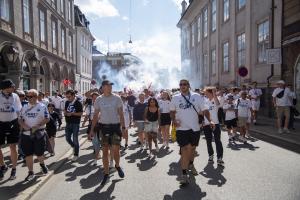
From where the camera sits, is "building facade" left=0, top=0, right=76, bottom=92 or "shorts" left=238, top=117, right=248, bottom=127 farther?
"building facade" left=0, top=0, right=76, bottom=92

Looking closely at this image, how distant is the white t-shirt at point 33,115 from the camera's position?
22.7ft

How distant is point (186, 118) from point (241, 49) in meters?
18.5

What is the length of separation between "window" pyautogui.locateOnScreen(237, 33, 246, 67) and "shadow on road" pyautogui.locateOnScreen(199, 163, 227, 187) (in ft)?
54.7

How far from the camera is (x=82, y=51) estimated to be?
46375mm

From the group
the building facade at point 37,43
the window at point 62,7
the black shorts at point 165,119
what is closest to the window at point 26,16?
the building facade at point 37,43

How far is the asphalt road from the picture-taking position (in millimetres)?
5754

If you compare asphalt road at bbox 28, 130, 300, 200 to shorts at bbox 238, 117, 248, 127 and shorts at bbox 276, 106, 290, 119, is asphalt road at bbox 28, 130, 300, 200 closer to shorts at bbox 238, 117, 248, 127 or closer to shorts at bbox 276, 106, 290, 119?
shorts at bbox 238, 117, 248, 127

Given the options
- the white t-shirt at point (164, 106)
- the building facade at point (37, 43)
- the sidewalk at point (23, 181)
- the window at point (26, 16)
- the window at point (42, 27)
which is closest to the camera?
the sidewalk at point (23, 181)

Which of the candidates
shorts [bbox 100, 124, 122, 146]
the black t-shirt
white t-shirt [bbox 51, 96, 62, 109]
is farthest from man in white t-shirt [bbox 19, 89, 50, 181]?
white t-shirt [bbox 51, 96, 62, 109]

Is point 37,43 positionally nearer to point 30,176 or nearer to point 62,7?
point 62,7

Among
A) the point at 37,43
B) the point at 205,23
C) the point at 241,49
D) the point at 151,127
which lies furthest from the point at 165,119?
the point at 205,23

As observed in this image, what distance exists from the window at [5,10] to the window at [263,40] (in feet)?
43.4

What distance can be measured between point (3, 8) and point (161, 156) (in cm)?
1319

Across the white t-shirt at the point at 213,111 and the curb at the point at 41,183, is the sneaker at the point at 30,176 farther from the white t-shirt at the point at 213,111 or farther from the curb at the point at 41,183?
the white t-shirt at the point at 213,111
